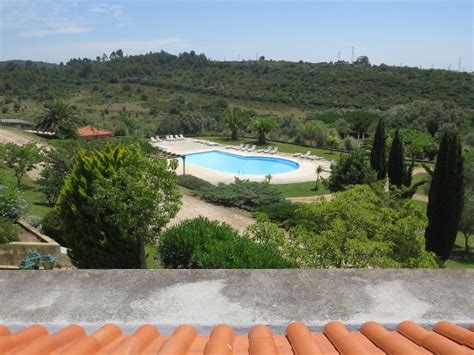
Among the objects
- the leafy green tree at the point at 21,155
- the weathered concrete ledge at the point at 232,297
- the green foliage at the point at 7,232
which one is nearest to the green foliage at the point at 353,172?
the leafy green tree at the point at 21,155

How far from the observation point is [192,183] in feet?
107

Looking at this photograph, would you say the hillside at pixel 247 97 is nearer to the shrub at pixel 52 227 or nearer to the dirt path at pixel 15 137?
the dirt path at pixel 15 137

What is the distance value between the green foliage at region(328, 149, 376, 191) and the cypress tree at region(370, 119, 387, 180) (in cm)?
363

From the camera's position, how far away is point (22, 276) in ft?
15.4

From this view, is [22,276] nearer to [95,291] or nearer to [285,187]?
[95,291]

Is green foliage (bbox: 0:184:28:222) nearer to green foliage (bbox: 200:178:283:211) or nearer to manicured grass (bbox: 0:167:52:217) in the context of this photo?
manicured grass (bbox: 0:167:52:217)

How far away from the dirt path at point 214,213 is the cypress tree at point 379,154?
9.65m

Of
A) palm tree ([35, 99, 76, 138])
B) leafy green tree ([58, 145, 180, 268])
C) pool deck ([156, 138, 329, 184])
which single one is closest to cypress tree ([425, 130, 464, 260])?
leafy green tree ([58, 145, 180, 268])

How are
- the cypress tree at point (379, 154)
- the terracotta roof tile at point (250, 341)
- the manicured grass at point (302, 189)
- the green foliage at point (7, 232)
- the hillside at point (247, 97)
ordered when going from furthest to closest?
the hillside at point (247, 97) < the manicured grass at point (302, 189) < the cypress tree at point (379, 154) < the green foliage at point (7, 232) < the terracotta roof tile at point (250, 341)

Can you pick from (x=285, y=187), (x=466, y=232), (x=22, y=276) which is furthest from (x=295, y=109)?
(x=22, y=276)

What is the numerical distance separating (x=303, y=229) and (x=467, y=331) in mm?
9324

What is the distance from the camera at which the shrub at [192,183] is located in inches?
1265

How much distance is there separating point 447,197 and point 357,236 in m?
9.76

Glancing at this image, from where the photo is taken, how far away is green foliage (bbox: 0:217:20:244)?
53.1ft
